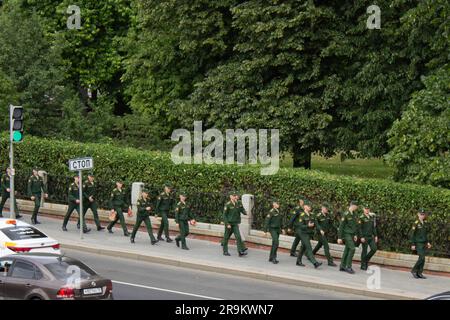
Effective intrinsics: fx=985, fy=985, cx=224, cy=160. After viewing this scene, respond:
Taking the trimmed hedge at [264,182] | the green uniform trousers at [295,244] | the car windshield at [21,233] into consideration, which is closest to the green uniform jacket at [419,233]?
the trimmed hedge at [264,182]

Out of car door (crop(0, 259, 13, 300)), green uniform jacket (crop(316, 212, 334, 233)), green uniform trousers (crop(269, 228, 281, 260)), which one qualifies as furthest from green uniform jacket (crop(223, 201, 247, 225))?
car door (crop(0, 259, 13, 300))

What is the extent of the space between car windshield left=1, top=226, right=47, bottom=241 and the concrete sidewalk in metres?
3.63

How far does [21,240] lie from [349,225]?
787cm

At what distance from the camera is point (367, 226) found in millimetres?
24047

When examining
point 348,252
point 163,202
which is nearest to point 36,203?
point 163,202

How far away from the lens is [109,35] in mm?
44000

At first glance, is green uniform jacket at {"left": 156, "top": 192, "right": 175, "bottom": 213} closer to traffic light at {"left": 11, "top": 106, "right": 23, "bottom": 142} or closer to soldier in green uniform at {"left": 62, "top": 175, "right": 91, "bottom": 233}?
soldier in green uniform at {"left": 62, "top": 175, "right": 91, "bottom": 233}

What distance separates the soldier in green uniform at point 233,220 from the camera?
25672 millimetres

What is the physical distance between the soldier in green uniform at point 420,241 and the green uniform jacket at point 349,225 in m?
1.35

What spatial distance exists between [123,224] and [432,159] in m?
8.87

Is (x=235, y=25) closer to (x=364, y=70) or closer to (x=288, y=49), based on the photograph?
(x=288, y=49)

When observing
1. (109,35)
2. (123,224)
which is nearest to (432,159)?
(123,224)
